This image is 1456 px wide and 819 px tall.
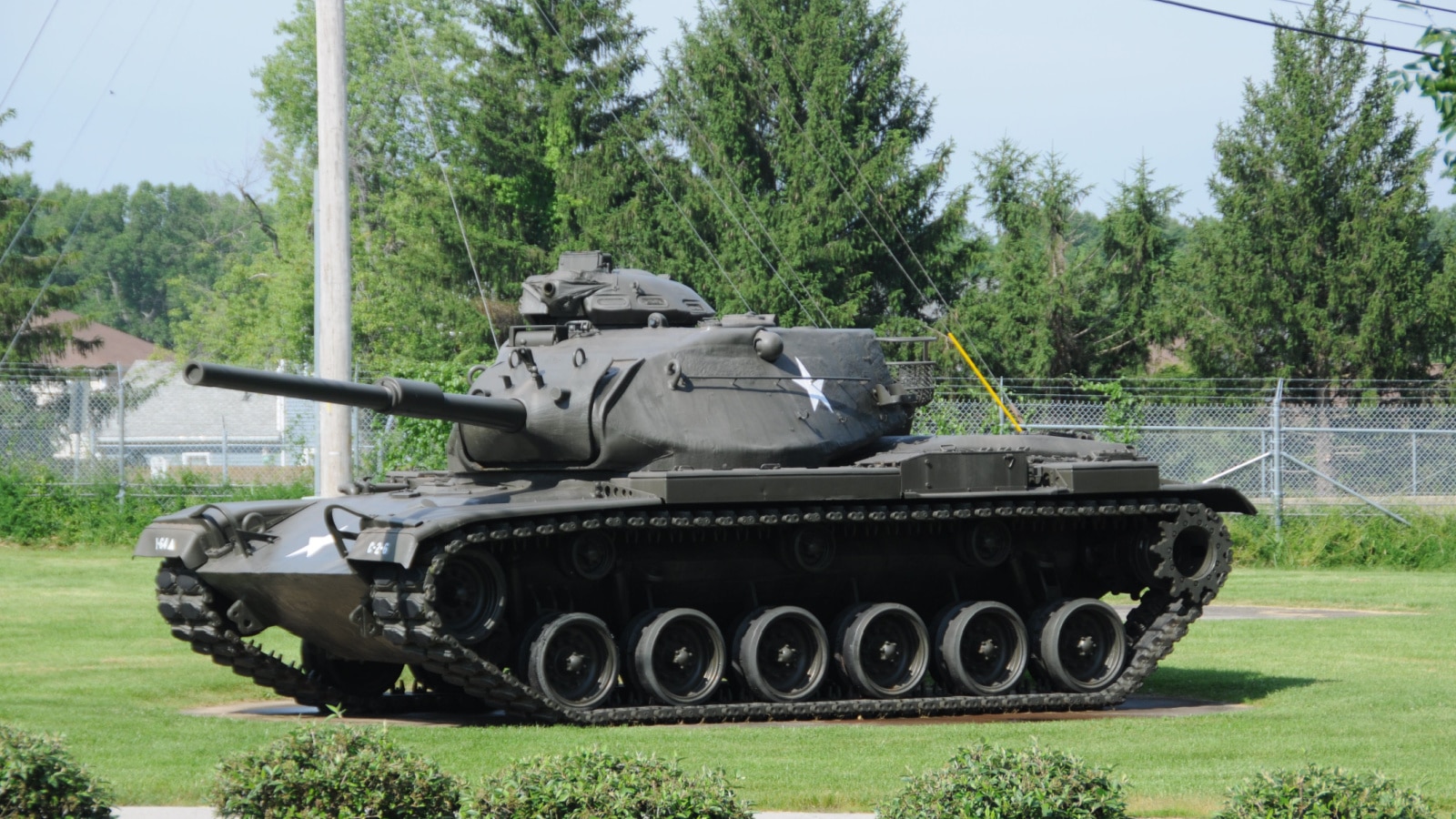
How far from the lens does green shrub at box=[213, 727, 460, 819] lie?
7727 millimetres

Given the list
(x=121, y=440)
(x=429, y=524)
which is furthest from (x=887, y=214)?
(x=429, y=524)

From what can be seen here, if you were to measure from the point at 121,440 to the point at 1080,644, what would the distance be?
17072 mm

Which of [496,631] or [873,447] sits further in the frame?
[873,447]

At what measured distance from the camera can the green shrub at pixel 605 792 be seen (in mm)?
7359

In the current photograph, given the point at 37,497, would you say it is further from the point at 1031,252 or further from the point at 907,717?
the point at 1031,252

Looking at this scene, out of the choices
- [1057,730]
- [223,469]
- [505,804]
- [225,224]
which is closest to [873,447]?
[1057,730]

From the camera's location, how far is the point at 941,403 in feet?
90.8

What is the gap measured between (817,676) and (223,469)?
1655cm

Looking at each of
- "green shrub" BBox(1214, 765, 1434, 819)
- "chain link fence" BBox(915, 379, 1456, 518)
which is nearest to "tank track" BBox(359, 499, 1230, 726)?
"green shrub" BBox(1214, 765, 1434, 819)

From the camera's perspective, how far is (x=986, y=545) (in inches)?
615

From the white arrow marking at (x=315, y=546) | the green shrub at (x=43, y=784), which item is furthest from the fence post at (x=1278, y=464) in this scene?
the green shrub at (x=43, y=784)

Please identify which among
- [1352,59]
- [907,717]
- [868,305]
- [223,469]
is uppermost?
[1352,59]

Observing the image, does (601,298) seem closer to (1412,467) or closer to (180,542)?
(180,542)

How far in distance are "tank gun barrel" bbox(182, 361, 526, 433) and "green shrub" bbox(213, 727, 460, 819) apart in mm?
3975
